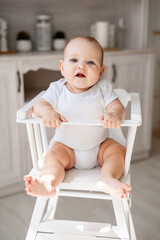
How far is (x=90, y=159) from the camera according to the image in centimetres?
126

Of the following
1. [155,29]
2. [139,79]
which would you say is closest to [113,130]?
[139,79]

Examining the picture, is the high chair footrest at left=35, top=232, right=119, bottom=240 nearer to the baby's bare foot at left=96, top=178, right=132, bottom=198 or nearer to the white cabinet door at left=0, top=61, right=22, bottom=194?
the baby's bare foot at left=96, top=178, right=132, bottom=198

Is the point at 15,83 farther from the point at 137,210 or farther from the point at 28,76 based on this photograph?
the point at 137,210

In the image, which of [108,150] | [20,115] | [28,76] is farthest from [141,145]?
[20,115]

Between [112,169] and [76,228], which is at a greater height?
[112,169]

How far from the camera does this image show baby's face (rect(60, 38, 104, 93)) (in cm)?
115

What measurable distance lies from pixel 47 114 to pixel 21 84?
38.6 inches

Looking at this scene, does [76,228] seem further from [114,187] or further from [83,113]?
[83,113]

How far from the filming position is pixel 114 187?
1.06 meters

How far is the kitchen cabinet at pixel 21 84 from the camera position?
1.99 metres

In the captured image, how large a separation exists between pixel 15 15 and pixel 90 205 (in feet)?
4.93

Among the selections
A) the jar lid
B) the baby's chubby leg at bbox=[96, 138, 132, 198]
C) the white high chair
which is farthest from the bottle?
the baby's chubby leg at bbox=[96, 138, 132, 198]

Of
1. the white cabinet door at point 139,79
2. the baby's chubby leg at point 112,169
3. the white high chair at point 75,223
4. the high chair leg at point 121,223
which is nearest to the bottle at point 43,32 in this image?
the white cabinet door at point 139,79

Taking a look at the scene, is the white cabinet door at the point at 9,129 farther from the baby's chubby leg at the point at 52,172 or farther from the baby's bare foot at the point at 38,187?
the baby's bare foot at the point at 38,187
